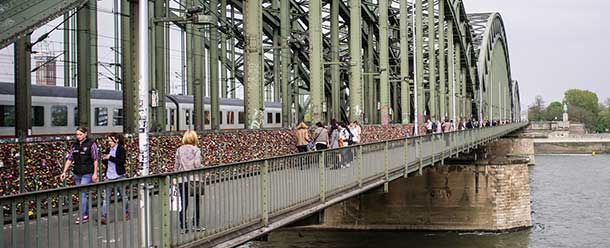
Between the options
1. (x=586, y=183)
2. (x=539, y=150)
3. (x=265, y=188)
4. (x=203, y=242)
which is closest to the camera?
(x=203, y=242)

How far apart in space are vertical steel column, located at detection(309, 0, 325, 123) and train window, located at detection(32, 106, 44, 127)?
9.81 m

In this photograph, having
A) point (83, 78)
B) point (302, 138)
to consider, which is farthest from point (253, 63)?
point (83, 78)

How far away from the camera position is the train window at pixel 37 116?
23.7 meters

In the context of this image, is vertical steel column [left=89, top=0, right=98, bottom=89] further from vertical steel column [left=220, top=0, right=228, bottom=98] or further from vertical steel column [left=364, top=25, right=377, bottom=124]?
vertical steel column [left=364, top=25, right=377, bottom=124]

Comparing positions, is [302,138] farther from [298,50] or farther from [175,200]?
[298,50]

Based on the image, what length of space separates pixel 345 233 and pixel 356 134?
14.2 meters

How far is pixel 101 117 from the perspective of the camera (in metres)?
27.7

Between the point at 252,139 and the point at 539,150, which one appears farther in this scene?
the point at 539,150

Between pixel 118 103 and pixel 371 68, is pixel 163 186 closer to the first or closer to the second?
pixel 118 103

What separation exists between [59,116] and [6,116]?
2289 mm

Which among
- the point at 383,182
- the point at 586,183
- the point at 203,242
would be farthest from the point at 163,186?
the point at 586,183

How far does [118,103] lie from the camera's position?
94.0 ft

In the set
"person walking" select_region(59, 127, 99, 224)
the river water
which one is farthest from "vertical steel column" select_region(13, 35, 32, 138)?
the river water

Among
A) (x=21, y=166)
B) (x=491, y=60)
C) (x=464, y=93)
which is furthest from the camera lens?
(x=491, y=60)
